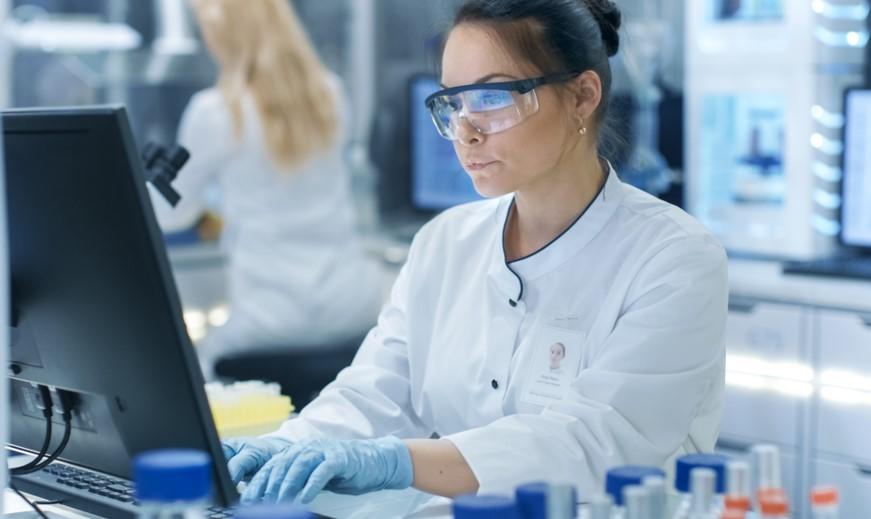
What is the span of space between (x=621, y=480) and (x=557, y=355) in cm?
65

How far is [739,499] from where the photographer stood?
38.7 inches

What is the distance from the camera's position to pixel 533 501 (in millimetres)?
1032

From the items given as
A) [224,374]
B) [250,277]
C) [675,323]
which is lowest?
[224,374]

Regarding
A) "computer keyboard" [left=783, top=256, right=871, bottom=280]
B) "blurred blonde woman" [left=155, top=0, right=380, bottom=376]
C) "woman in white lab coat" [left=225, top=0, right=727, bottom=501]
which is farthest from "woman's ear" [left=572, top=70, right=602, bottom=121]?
"blurred blonde woman" [left=155, top=0, right=380, bottom=376]

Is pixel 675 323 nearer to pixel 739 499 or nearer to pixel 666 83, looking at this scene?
pixel 739 499

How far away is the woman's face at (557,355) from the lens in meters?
1.69

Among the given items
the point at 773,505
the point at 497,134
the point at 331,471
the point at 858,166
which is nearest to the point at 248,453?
the point at 331,471

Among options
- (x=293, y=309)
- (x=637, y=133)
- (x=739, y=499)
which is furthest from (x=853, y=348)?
(x=739, y=499)

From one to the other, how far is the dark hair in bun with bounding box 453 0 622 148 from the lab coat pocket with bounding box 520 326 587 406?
1.19 ft

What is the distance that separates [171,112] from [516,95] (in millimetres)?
2682

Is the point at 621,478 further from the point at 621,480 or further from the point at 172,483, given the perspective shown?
the point at 172,483

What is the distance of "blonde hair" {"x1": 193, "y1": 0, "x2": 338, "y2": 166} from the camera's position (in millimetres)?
3482

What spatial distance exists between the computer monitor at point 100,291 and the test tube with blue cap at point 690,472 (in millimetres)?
426

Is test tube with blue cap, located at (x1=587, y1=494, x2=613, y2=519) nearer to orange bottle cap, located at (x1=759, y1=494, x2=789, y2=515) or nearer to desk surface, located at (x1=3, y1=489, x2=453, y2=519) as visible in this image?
orange bottle cap, located at (x1=759, y1=494, x2=789, y2=515)
